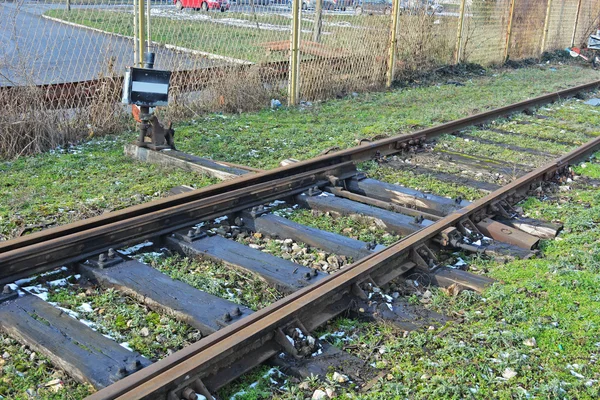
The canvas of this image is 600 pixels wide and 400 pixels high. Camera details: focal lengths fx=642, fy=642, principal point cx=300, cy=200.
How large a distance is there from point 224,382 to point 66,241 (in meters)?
1.72

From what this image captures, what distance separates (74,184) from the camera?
6465 mm

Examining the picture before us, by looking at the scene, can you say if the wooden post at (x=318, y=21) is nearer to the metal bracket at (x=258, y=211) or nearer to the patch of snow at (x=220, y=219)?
the metal bracket at (x=258, y=211)

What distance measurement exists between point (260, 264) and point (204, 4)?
7.89 m

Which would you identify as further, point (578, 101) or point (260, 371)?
point (578, 101)

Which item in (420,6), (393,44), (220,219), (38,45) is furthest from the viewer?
(420,6)

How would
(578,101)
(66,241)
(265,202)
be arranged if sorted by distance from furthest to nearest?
(578,101) → (265,202) → (66,241)

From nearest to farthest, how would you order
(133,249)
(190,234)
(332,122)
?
(133,249) < (190,234) < (332,122)

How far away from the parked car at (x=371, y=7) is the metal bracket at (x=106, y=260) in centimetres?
1065

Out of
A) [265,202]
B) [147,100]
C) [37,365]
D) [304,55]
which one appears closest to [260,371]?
[37,365]

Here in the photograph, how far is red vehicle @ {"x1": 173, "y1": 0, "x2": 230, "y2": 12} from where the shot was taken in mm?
10689

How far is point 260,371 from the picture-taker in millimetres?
3336

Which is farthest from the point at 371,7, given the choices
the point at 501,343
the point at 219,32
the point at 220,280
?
the point at 501,343

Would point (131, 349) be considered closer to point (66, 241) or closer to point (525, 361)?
point (66, 241)

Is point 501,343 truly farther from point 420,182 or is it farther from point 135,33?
point 135,33
